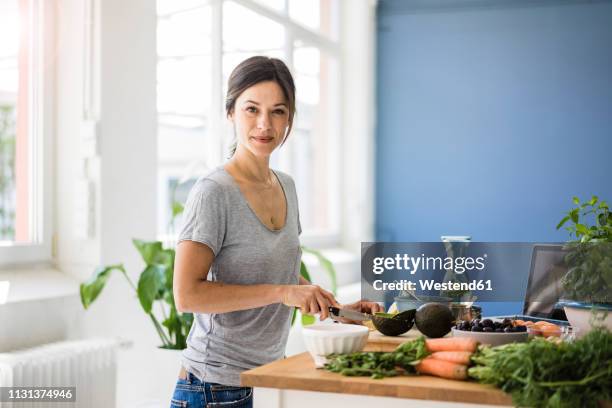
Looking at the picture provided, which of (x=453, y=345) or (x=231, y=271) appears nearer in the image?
(x=453, y=345)

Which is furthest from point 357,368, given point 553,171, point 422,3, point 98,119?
point 422,3

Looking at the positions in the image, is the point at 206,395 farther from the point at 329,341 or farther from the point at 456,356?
the point at 456,356

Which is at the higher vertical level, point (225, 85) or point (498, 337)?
point (225, 85)

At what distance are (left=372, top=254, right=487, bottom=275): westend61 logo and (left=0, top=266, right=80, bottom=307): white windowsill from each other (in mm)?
1476

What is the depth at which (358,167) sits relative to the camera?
609 cm

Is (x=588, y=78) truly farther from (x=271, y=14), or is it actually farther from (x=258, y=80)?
(x=258, y=80)

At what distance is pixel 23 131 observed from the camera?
3199mm

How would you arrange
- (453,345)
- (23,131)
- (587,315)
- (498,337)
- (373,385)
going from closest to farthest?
(373,385) → (453,345) → (498,337) → (587,315) → (23,131)

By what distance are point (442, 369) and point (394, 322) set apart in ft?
1.75

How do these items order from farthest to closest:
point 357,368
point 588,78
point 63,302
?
1. point 588,78
2. point 63,302
3. point 357,368

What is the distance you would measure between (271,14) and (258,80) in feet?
10.6

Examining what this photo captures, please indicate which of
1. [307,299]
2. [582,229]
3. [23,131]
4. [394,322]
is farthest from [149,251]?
[582,229]

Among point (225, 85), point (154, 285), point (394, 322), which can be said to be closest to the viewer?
point (394, 322)

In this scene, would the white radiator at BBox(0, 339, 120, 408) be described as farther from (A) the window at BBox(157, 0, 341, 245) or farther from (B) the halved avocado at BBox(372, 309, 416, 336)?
(B) the halved avocado at BBox(372, 309, 416, 336)
